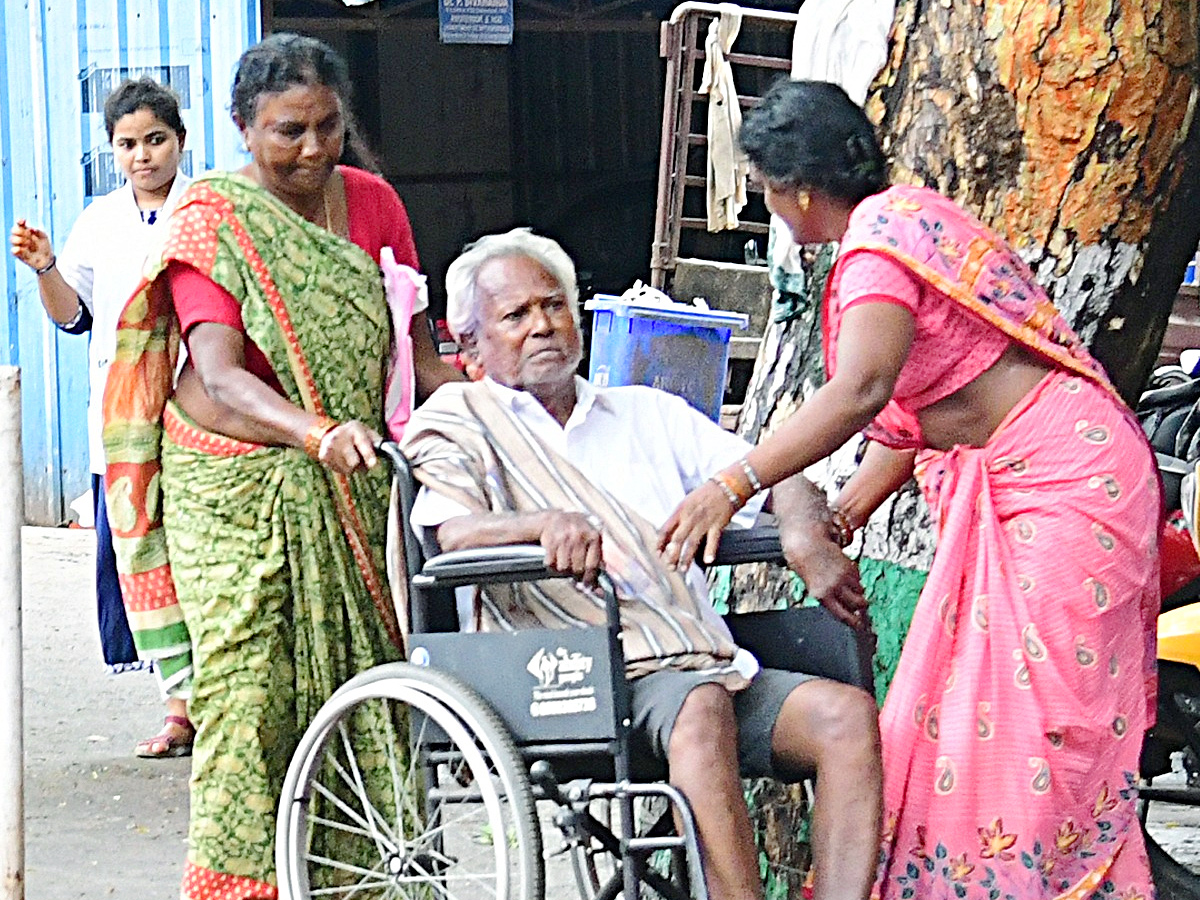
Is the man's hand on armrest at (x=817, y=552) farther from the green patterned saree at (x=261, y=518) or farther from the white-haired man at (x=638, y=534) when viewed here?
the green patterned saree at (x=261, y=518)

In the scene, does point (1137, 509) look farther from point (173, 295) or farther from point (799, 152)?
point (173, 295)

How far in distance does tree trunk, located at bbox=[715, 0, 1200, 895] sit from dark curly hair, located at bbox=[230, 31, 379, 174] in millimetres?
1118

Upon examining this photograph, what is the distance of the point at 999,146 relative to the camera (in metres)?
3.95

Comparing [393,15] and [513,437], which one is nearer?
[513,437]

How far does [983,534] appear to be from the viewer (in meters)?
3.27

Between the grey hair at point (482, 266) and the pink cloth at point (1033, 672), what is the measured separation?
76 centimetres

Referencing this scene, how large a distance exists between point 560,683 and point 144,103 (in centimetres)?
294

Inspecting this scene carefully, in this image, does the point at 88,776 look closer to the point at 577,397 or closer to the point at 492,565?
the point at 577,397

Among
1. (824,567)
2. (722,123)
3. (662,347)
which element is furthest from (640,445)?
(722,123)

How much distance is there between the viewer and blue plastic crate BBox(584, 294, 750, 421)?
23.3ft

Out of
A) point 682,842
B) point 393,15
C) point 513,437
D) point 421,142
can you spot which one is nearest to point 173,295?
point 513,437

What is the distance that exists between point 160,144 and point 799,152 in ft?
9.28

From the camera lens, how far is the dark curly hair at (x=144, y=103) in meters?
5.51

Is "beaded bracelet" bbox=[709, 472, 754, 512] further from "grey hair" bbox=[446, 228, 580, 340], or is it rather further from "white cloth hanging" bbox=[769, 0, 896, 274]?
"white cloth hanging" bbox=[769, 0, 896, 274]
